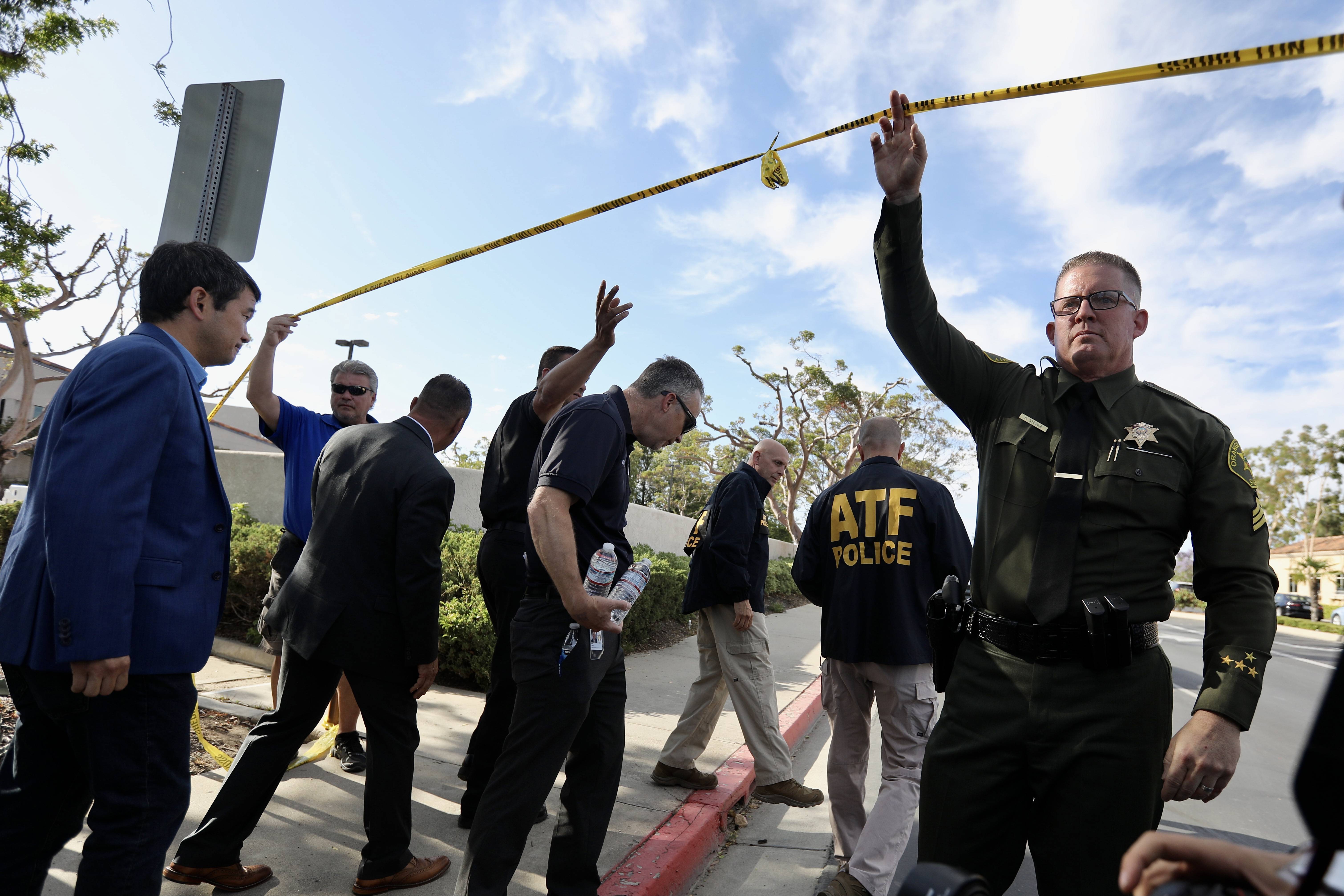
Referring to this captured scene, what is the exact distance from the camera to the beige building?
5538 centimetres

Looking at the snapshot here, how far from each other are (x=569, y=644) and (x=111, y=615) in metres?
1.32

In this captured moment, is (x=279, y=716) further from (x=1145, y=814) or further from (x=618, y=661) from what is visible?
(x=1145, y=814)

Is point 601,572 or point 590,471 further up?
point 590,471

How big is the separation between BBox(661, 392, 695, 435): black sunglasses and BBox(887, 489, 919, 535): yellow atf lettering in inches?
46.0

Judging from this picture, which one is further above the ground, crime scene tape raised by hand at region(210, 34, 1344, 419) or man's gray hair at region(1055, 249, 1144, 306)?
crime scene tape raised by hand at region(210, 34, 1344, 419)

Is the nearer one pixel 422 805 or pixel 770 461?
pixel 422 805

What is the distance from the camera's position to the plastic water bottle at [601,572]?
2.81m

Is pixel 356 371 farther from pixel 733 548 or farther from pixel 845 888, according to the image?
pixel 845 888

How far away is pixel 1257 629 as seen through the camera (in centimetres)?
199

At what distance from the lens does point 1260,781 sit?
6211 millimetres

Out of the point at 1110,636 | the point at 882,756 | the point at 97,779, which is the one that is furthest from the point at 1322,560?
the point at 97,779

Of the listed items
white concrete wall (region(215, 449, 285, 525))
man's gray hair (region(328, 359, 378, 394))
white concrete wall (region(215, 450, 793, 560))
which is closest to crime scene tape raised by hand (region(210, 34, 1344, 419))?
man's gray hair (region(328, 359, 378, 394))

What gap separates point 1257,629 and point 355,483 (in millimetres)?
2990

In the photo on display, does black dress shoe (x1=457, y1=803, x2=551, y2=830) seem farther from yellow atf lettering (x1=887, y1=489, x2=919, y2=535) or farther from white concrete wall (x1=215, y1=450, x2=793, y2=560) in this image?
white concrete wall (x1=215, y1=450, x2=793, y2=560)
